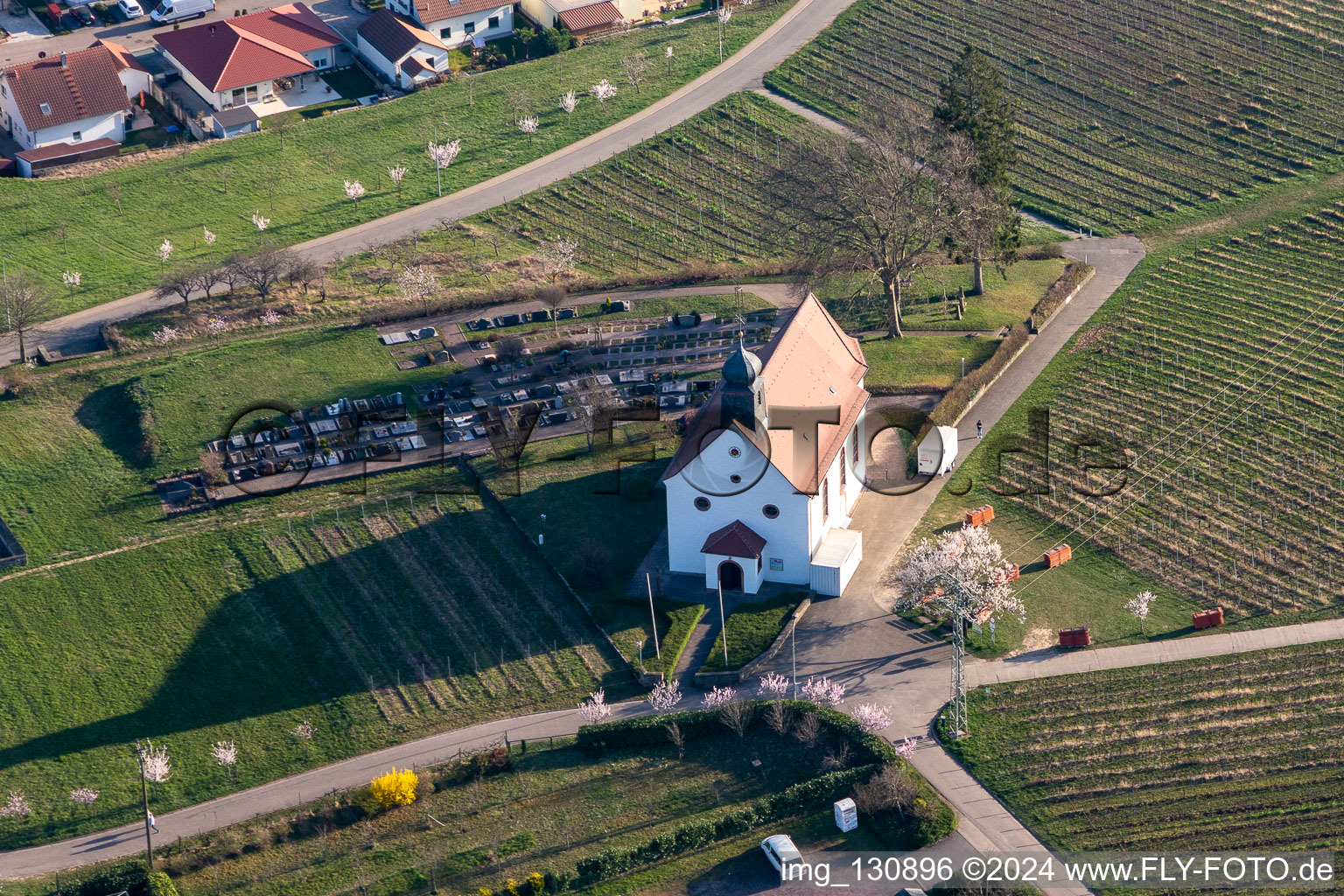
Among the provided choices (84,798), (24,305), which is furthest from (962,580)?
(24,305)

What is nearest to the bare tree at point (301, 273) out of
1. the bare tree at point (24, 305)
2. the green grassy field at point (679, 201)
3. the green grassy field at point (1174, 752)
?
the green grassy field at point (679, 201)

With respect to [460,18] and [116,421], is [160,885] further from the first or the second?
[460,18]

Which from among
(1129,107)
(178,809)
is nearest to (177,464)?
(178,809)

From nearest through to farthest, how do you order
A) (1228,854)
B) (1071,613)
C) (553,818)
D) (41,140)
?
(1228,854) < (553,818) < (1071,613) < (41,140)

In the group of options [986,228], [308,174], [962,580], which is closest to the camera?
[962,580]

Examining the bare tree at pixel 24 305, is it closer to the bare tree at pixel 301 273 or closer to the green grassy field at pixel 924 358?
the bare tree at pixel 301 273

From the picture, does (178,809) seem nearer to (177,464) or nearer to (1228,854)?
(177,464)
